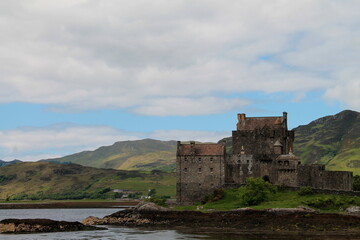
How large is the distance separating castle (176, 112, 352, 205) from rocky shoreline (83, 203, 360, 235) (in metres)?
8.53

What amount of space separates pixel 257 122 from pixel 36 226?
142 feet

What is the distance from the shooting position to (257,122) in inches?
3954

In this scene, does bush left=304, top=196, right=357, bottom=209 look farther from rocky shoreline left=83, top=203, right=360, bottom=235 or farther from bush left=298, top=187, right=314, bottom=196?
bush left=298, top=187, right=314, bottom=196

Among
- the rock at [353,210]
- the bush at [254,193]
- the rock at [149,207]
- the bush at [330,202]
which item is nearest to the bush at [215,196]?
the bush at [254,193]

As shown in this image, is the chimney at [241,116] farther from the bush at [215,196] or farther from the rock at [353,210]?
the rock at [353,210]

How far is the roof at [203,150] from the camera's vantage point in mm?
94375

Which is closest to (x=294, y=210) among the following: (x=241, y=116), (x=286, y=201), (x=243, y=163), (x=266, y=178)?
(x=286, y=201)

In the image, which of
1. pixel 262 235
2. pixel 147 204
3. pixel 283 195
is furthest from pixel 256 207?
pixel 147 204

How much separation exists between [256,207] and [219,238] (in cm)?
1665

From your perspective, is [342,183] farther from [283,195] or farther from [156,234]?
[156,234]

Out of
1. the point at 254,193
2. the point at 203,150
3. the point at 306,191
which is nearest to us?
the point at 306,191

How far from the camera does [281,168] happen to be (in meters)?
91.1

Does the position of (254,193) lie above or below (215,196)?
above

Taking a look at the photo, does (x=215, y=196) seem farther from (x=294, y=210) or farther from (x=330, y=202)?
(x=330, y=202)
